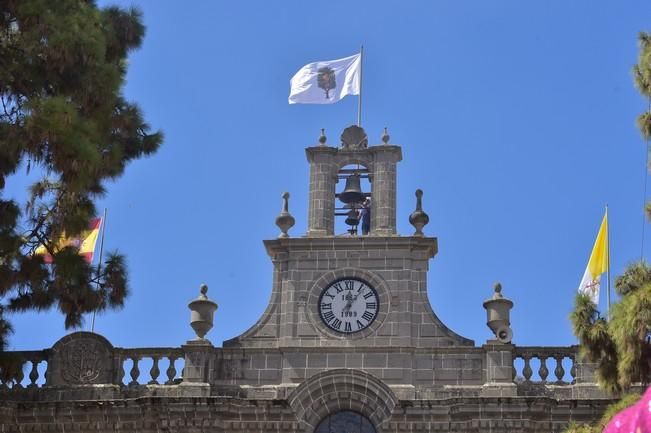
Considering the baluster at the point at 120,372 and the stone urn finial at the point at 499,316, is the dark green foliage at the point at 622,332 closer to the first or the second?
the stone urn finial at the point at 499,316

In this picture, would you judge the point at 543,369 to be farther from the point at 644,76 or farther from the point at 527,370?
the point at 644,76

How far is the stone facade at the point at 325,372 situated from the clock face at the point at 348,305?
75mm

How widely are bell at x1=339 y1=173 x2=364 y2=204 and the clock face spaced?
6.41ft

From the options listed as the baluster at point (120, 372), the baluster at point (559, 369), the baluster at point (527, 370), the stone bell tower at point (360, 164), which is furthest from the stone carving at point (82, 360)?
the baluster at point (559, 369)

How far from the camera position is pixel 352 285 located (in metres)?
27.6

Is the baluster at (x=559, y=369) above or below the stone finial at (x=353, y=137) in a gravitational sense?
below

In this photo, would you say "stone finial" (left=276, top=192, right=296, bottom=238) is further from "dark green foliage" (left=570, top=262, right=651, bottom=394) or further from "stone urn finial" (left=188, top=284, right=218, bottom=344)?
"dark green foliage" (left=570, top=262, right=651, bottom=394)

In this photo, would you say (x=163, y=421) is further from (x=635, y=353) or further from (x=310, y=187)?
(x=635, y=353)

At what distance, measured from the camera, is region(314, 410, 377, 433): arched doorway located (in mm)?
26406

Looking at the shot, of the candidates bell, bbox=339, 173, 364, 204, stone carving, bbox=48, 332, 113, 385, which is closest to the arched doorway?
stone carving, bbox=48, 332, 113, 385

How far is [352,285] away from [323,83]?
494 centimetres

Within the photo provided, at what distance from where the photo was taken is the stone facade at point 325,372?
85.8ft

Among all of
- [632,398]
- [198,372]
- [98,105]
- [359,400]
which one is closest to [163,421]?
[198,372]

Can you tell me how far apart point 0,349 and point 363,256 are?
9.67 metres
